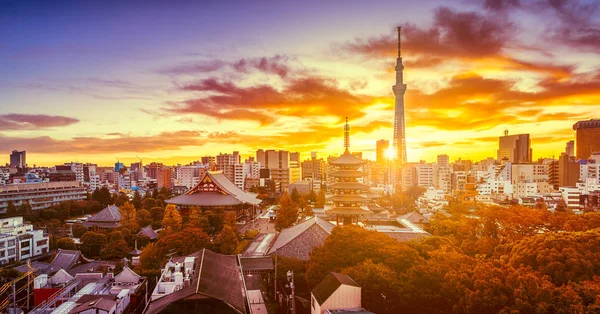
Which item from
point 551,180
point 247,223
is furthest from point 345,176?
point 551,180

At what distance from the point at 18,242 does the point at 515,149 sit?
8909 cm

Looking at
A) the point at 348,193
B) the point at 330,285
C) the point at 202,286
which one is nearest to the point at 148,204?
the point at 348,193

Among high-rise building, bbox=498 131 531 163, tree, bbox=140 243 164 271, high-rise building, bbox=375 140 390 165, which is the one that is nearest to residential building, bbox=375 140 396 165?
high-rise building, bbox=375 140 390 165

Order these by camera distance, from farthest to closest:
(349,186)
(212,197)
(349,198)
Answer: (212,197) → (349,186) → (349,198)

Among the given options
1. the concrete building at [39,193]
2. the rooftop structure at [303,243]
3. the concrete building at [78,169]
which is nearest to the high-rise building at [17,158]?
the concrete building at [78,169]

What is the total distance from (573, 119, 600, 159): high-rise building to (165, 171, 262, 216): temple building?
4961 cm

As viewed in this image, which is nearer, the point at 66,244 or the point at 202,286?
the point at 202,286

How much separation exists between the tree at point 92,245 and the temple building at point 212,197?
11067 mm

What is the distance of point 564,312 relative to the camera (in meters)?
Answer: 10.3

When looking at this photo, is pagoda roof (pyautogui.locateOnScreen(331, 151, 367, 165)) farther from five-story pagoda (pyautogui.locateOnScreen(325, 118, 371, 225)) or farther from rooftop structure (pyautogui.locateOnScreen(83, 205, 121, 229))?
rooftop structure (pyautogui.locateOnScreen(83, 205, 121, 229))

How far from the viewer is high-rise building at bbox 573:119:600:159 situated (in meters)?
54.8

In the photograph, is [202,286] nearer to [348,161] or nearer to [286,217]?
[348,161]

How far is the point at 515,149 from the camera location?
84.1m

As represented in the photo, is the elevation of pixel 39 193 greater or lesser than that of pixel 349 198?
lesser
